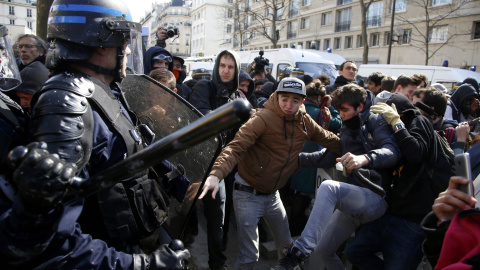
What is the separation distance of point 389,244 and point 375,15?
3194 cm

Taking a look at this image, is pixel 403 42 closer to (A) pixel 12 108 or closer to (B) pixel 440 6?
(B) pixel 440 6

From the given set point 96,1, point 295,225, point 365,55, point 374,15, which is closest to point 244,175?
point 295,225

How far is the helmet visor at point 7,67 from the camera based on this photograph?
177cm

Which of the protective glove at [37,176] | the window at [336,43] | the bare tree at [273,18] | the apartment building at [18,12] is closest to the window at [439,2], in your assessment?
the window at [336,43]

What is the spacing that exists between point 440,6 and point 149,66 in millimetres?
27153

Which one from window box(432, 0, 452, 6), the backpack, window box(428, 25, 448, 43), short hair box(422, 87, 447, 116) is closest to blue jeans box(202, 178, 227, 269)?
the backpack

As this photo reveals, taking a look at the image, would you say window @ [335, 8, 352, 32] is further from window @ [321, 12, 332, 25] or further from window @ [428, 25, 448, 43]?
window @ [428, 25, 448, 43]

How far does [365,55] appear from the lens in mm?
20500

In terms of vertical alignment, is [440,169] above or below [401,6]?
below

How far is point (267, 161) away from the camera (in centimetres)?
291

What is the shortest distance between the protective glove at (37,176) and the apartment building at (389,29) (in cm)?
1646

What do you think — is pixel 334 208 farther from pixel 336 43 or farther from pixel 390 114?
pixel 336 43

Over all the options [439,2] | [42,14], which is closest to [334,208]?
[42,14]

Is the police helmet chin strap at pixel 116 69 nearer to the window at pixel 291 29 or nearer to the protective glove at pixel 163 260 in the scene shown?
the protective glove at pixel 163 260
